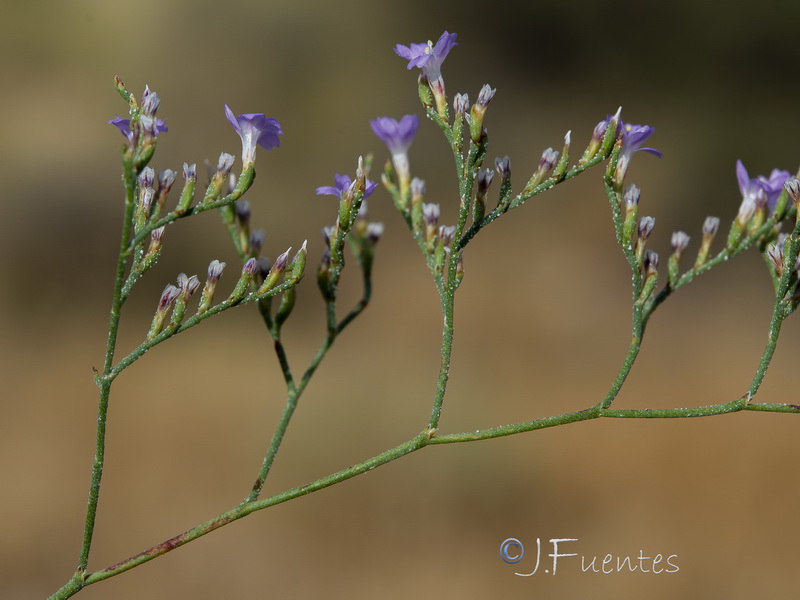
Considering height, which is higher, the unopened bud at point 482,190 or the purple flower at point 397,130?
the purple flower at point 397,130

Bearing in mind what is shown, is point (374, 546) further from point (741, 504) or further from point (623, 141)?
point (623, 141)

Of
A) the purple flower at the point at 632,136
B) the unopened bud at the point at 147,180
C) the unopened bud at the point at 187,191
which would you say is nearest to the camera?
the unopened bud at the point at 187,191

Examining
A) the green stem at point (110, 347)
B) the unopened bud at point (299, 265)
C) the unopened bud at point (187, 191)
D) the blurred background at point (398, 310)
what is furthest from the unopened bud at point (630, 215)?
the blurred background at point (398, 310)

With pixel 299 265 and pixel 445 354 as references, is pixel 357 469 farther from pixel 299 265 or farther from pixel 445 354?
pixel 299 265

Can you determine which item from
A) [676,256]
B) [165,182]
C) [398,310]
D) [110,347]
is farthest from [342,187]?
[398,310]

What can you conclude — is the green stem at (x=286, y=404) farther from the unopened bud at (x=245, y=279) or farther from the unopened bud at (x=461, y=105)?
the unopened bud at (x=461, y=105)

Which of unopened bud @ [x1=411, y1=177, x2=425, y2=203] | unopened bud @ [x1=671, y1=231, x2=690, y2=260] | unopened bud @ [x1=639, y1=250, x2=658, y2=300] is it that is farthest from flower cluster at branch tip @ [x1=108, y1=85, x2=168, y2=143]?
unopened bud @ [x1=671, y1=231, x2=690, y2=260]
